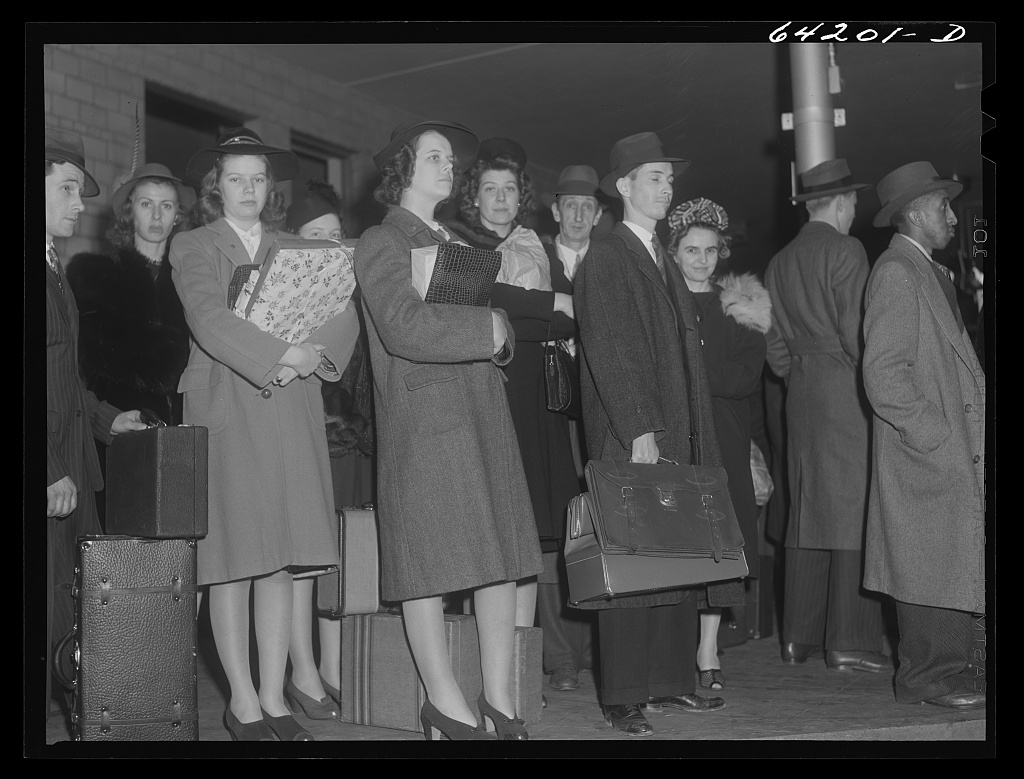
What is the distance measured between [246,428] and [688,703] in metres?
1.78

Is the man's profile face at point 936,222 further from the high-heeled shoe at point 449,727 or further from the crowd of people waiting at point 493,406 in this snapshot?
the high-heeled shoe at point 449,727

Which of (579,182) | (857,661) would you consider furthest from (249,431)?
(857,661)

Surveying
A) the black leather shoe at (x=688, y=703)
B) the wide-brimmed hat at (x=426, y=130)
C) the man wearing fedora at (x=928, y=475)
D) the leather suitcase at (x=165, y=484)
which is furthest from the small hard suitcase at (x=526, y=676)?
the wide-brimmed hat at (x=426, y=130)

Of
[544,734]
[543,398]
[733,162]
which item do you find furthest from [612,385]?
[733,162]

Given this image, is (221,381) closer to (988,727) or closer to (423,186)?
(423,186)

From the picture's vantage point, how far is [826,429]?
5031 mm

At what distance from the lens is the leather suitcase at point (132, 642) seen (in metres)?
3.54

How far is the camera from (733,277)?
4.80 m

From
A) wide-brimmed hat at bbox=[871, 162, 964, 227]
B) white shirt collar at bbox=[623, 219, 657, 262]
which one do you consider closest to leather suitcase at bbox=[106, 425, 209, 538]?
white shirt collar at bbox=[623, 219, 657, 262]

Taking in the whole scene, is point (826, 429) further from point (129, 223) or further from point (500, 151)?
point (129, 223)

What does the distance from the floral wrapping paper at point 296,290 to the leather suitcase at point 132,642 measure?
72 cm

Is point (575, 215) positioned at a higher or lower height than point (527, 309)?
higher

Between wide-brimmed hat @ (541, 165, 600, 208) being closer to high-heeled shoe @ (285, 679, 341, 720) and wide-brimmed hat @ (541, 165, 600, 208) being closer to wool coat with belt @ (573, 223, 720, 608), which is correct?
wool coat with belt @ (573, 223, 720, 608)

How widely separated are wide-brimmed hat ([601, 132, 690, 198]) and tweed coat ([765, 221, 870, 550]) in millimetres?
→ 998
